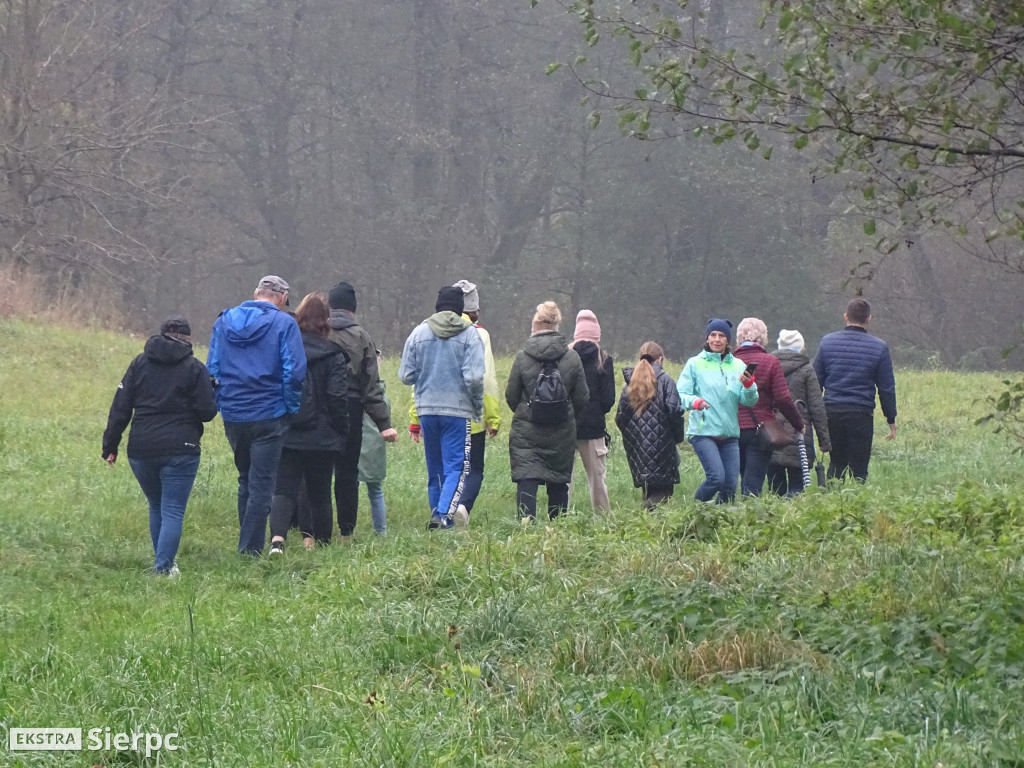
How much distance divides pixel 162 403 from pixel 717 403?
14.9ft

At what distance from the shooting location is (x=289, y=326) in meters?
9.41

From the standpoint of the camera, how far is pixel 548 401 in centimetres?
1016

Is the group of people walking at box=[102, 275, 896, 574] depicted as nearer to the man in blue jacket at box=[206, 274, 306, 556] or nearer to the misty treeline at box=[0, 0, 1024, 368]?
the man in blue jacket at box=[206, 274, 306, 556]

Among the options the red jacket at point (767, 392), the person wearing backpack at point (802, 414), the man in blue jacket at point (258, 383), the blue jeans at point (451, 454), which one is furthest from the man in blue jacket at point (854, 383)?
the man in blue jacket at point (258, 383)

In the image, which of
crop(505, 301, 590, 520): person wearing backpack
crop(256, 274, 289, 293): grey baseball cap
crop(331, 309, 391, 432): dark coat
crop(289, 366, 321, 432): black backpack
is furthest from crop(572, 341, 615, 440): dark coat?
crop(256, 274, 289, 293): grey baseball cap

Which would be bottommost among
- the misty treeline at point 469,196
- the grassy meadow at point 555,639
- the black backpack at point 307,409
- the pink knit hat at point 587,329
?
the grassy meadow at point 555,639

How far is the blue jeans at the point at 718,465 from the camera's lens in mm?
11156

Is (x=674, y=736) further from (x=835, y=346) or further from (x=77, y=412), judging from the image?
(x=77, y=412)

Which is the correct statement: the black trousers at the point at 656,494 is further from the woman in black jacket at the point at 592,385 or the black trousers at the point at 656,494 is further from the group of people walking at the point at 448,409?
the woman in black jacket at the point at 592,385

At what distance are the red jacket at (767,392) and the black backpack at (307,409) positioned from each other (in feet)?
12.3

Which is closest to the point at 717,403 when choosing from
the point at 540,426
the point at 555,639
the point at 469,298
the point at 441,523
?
the point at 540,426

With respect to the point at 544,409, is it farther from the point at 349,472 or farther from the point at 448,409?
the point at 349,472

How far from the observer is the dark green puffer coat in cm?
1030

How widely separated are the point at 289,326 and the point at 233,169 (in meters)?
36.5
